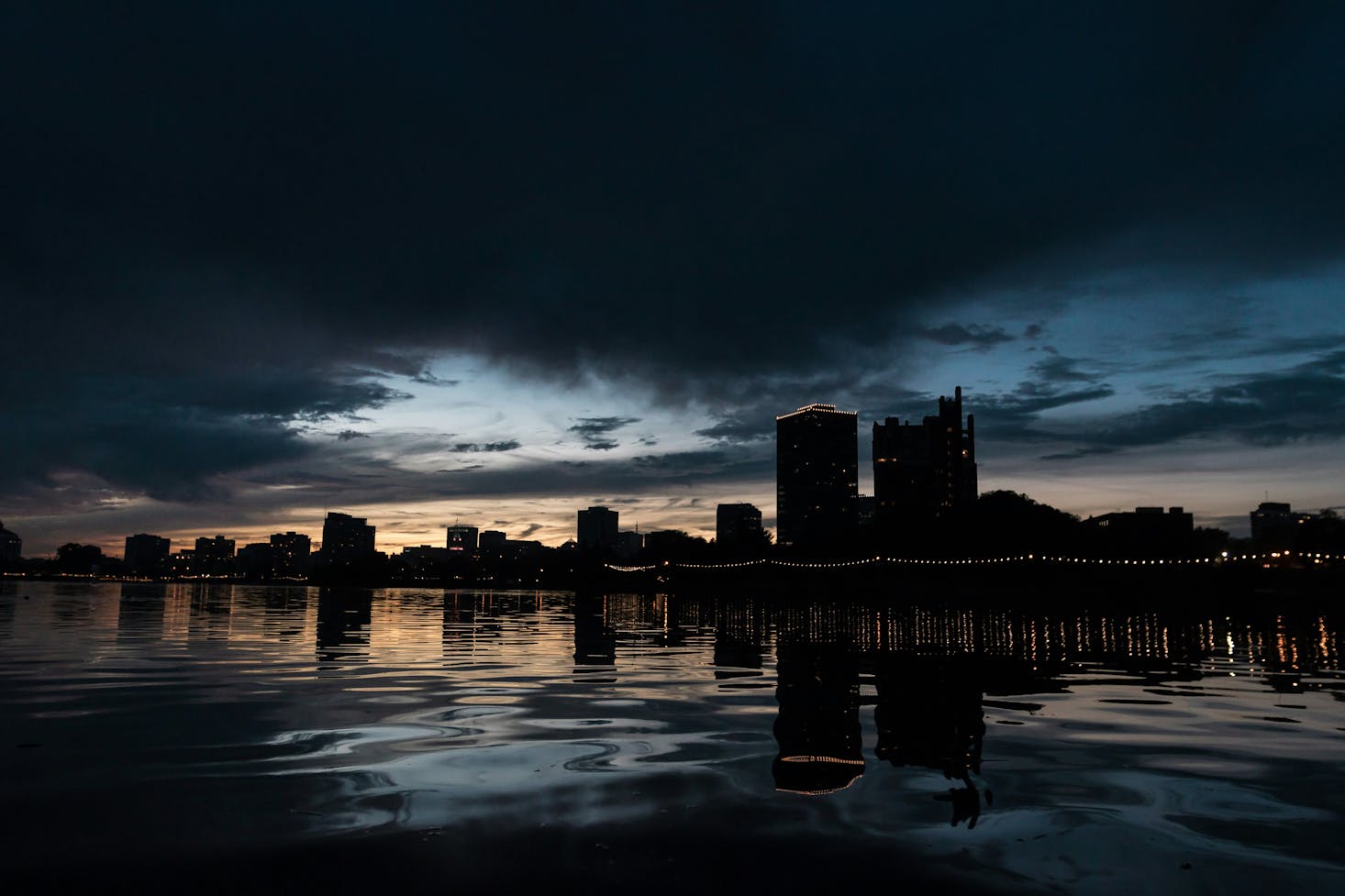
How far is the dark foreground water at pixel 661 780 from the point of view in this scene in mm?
7578

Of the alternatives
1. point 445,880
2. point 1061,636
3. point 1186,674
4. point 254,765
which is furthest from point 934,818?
point 1061,636

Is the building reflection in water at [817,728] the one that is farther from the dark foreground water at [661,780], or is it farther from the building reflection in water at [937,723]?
the building reflection in water at [937,723]

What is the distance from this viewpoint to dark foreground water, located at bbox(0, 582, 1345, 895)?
7578 mm

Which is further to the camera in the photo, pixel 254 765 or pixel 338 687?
pixel 338 687

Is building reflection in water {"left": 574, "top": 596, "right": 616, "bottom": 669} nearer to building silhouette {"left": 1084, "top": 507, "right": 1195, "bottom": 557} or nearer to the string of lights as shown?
the string of lights

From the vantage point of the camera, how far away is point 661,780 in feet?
36.2

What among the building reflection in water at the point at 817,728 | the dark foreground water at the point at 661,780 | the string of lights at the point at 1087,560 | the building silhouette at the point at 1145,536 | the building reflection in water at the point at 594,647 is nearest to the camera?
the dark foreground water at the point at 661,780

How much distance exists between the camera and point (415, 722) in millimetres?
15055

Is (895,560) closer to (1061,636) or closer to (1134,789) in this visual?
(1061,636)

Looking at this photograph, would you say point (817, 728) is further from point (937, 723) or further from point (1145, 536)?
point (1145, 536)

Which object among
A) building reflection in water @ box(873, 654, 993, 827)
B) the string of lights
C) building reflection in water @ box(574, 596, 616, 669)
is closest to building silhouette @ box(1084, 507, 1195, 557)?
the string of lights

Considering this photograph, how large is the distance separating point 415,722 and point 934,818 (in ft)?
30.8

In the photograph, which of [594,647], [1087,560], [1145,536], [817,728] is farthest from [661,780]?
[1145,536]

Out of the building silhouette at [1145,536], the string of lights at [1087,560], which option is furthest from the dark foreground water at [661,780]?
the building silhouette at [1145,536]
